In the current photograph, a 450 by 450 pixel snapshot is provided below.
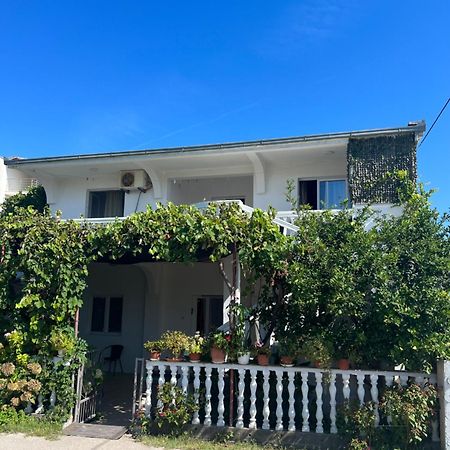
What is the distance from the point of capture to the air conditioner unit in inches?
528

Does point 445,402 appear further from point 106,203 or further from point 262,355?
point 106,203

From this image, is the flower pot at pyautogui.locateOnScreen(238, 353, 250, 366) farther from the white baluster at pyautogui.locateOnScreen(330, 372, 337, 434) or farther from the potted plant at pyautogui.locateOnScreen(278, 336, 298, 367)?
the white baluster at pyautogui.locateOnScreen(330, 372, 337, 434)

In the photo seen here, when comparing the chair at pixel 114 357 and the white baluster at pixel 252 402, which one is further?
the chair at pixel 114 357

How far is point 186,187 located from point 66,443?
9.41m

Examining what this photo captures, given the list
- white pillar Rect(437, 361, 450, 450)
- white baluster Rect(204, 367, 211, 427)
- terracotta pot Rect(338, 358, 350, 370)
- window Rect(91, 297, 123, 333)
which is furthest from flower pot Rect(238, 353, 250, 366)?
window Rect(91, 297, 123, 333)

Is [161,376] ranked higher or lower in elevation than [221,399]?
higher

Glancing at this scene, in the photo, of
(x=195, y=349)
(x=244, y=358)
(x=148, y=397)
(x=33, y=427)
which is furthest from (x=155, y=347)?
(x=33, y=427)

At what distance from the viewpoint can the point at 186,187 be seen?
14617 mm

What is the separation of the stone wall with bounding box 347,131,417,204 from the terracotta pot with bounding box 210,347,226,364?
18.2 feet

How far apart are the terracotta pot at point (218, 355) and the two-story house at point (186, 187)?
551 cm

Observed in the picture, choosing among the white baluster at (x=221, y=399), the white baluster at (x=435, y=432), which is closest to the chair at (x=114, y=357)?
the white baluster at (x=221, y=399)

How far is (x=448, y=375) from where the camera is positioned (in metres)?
5.99

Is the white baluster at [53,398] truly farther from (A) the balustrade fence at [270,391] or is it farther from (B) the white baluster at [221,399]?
(B) the white baluster at [221,399]

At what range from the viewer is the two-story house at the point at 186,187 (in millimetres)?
10633
